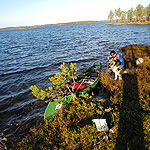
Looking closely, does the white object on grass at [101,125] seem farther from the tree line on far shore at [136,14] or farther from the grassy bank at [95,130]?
the tree line on far shore at [136,14]

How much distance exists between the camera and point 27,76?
16141 millimetres

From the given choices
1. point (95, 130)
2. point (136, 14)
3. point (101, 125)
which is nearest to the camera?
point (95, 130)

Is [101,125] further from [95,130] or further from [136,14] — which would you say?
[136,14]

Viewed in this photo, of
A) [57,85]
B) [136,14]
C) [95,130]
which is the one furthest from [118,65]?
[136,14]

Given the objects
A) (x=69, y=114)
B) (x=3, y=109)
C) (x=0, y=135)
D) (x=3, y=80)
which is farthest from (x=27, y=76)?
(x=69, y=114)

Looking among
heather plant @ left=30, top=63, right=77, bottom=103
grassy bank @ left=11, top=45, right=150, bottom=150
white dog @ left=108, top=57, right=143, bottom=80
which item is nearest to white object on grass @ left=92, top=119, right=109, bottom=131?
grassy bank @ left=11, top=45, right=150, bottom=150

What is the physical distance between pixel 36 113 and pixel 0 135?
263 centimetres

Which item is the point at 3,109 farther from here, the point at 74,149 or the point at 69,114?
the point at 74,149

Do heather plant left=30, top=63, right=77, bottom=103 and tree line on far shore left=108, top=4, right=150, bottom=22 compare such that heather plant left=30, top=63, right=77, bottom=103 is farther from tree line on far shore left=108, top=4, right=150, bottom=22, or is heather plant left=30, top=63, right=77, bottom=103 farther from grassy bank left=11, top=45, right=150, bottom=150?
tree line on far shore left=108, top=4, right=150, bottom=22

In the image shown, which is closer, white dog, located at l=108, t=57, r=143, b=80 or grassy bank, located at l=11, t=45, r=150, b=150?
grassy bank, located at l=11, t=45, r=150, b=150

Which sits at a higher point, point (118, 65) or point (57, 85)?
point (118, 65)

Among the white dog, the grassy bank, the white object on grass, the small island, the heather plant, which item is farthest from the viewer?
the small island

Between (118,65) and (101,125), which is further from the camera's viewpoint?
(118,65)

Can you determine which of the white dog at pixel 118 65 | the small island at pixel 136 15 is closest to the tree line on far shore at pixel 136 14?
the small island at pixel 136 15
